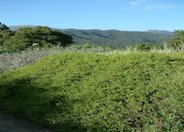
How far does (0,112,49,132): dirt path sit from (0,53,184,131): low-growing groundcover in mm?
177

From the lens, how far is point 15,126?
9.77 meters

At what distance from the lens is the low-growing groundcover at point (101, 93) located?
29.1 ft

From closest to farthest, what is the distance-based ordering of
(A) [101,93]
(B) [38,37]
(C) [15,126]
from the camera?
(C) [15,126]
(A) [101,93]
(B) [38,37]

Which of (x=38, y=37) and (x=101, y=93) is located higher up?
(x=101, y=93)

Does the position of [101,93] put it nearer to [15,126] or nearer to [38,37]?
[15,126]

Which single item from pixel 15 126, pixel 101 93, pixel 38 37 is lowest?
pixel 38 37

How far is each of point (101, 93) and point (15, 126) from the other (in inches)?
73.6

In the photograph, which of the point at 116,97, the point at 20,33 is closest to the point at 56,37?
the point at 20,33

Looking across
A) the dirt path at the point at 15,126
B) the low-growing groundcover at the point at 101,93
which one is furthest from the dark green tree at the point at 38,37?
the dirt path at the point at 15,126

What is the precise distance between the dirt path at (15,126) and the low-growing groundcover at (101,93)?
0.18 metres

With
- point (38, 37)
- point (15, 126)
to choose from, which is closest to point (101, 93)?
point (15, 126)

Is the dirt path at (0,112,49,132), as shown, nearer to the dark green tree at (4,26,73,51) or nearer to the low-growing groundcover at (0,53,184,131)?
the low-growing groundcover at (0,53,184,131)

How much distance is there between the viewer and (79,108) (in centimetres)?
961

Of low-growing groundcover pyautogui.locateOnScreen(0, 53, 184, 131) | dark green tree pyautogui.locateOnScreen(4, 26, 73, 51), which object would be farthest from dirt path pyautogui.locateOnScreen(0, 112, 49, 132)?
dark green tree pyautogui.locateOnScreen(4, 26, 73, 51)
